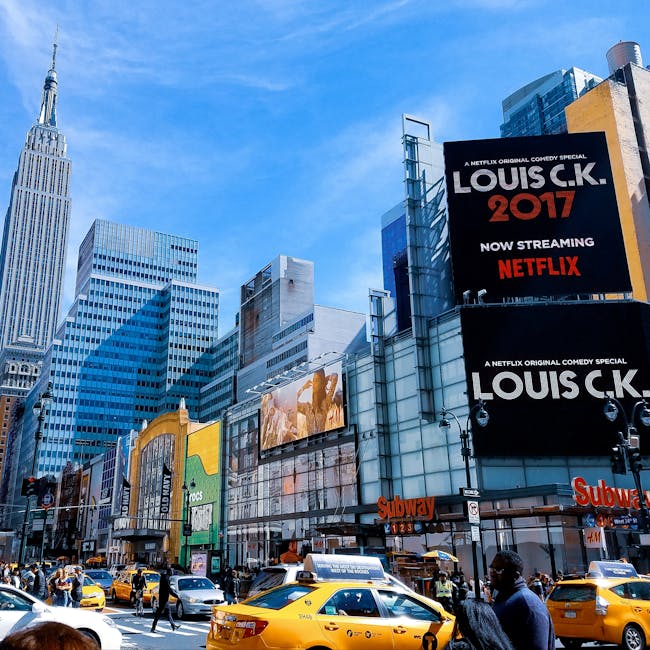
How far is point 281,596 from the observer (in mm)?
10742

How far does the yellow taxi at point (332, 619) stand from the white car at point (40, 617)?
2751mm

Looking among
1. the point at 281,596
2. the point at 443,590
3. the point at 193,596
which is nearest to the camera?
the point at 281,596

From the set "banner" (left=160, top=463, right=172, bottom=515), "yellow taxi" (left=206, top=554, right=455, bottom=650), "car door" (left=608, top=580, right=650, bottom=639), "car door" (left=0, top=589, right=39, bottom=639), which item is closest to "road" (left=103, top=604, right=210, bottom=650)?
"car door" (left=0, top=589, right=39, bottom=639)

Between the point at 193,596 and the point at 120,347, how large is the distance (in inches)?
6039

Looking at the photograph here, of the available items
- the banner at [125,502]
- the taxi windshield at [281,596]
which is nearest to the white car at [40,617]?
the taxi windshield at [281,596]

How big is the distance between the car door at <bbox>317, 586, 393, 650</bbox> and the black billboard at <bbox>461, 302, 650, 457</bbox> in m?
30.1

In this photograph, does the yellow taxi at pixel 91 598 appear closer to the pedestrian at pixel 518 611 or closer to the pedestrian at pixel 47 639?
the pedestrian at pixel 518 611

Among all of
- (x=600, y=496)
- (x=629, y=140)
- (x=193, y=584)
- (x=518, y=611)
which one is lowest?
(x=193, y=584)

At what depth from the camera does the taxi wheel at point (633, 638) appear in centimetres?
1445

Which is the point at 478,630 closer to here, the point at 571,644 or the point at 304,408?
the point at 571,644

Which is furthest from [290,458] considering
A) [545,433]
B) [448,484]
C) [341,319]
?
[341,319]

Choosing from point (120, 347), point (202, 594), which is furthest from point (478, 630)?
point (120, 347)

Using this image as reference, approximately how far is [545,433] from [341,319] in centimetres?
8062

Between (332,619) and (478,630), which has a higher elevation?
(478,630)
